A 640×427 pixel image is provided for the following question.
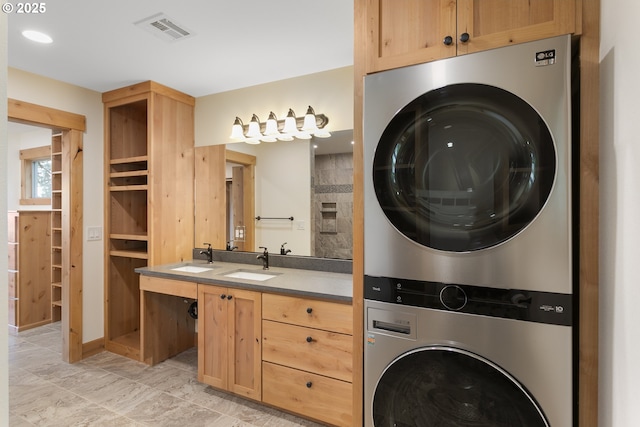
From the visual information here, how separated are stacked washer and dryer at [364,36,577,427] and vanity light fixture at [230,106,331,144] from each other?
142 centimetres

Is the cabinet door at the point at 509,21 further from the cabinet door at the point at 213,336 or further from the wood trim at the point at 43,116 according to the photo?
the wood trim at the point at 43,116

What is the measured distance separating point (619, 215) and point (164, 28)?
2469 mm

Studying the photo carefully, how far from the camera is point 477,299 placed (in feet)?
3.62

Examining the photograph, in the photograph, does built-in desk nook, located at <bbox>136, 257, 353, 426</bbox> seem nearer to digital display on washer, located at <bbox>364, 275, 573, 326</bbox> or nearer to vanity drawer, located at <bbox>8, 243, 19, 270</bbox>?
digital display on washer, located at <bbox>364, 275, 573, 326</bbox>

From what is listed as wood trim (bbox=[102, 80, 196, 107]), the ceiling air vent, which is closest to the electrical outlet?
wood trim (bbox=[102, 80, 196, 107])

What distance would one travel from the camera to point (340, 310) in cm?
192

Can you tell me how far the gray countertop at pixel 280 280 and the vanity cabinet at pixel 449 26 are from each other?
1.27 metres

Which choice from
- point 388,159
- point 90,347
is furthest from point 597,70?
point 90,347

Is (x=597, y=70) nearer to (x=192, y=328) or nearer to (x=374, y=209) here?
(x=374, y=209)

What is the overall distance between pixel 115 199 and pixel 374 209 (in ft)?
10.4

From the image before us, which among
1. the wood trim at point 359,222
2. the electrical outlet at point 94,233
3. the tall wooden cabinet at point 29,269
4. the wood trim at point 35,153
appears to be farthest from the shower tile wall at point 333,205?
the wood trim at point 35,153

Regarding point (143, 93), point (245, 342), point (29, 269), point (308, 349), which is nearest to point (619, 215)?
point (308, 349)

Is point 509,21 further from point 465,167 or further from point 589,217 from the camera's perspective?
point 589,217

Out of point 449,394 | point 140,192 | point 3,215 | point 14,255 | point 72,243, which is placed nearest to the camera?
point 3,215
